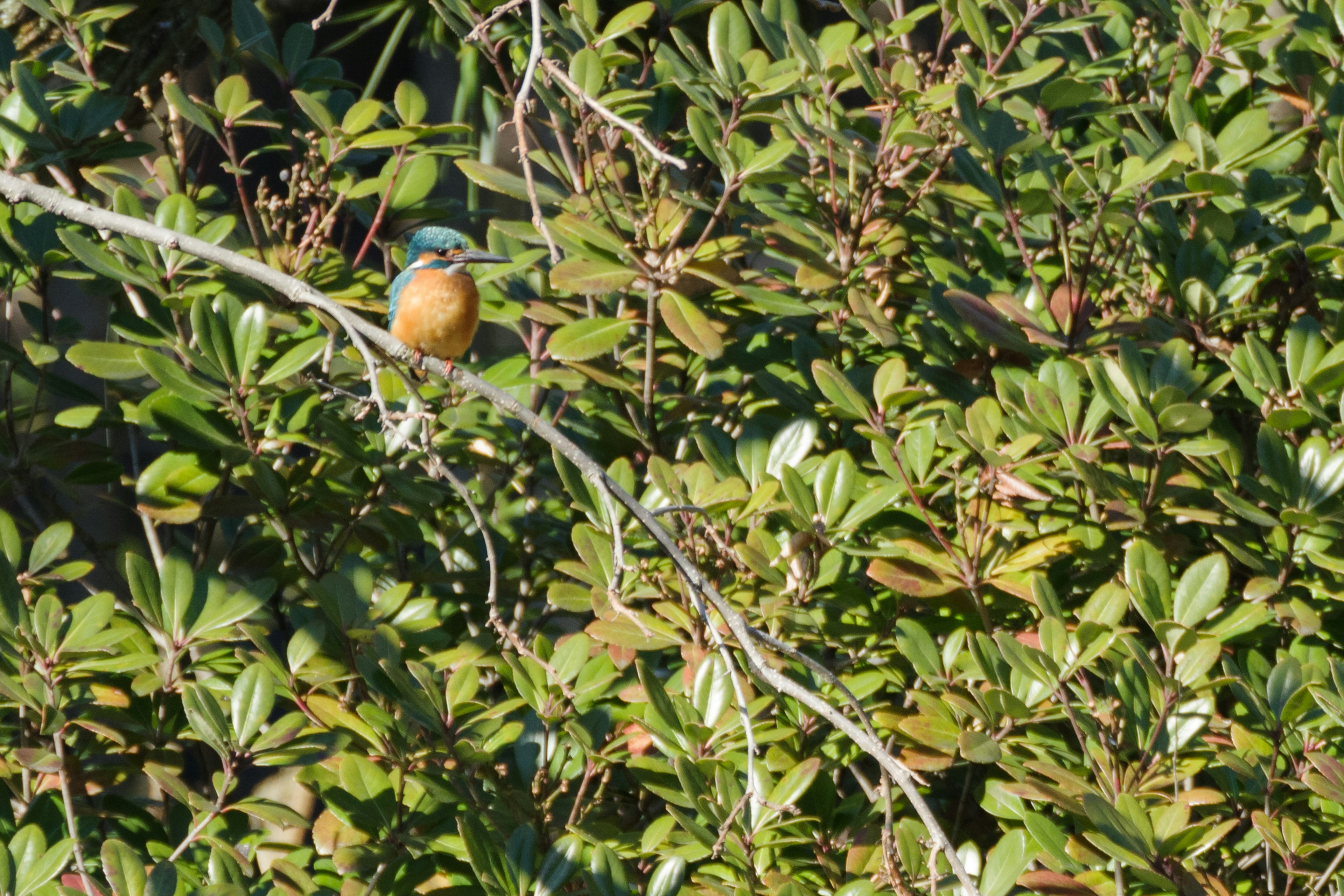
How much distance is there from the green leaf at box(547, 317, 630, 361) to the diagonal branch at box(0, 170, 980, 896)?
0.69ft

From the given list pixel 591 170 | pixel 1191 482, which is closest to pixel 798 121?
pixel 591 170

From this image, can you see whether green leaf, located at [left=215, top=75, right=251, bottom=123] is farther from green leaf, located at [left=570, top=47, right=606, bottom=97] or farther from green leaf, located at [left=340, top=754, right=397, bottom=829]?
green leaf, located at [left=340, top=754, right=397, bottom=829]

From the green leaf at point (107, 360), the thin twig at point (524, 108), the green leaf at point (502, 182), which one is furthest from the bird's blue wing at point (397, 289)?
the thin twig at point (524, 108)

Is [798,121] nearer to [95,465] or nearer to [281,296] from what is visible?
[281,296]

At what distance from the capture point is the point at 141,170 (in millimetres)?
3738

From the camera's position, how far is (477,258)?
2.71 metres

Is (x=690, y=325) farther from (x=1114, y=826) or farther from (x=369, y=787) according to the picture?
(x=1114, y=826)

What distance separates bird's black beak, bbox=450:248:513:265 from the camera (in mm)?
2473

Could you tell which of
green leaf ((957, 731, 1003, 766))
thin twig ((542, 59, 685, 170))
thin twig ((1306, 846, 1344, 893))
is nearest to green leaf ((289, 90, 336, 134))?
thin twig ((542, 59, 685, 170))

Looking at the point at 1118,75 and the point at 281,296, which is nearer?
the point at 281,296

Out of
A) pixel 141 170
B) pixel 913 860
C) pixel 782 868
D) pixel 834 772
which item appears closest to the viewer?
pixel 913 860

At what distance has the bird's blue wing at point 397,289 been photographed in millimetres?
2404

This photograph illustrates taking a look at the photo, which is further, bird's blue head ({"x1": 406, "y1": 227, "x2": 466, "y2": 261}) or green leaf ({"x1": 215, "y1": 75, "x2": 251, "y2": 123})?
bird's blue head ({"x1": 406, "y1": 227, "x2": 466, "y2": 261})

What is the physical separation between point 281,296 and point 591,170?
57 cm
